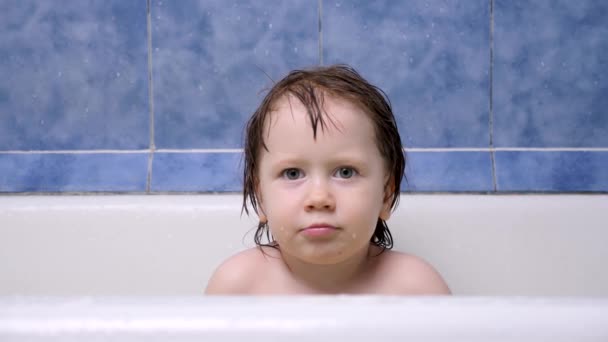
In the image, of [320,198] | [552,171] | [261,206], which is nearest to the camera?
[320,198]

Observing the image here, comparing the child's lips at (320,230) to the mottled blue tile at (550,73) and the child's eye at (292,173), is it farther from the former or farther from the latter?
the mottled blue tile at (550,73)

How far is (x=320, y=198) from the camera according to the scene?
0.72 metres

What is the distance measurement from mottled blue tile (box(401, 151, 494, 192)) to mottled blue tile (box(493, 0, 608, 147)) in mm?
72

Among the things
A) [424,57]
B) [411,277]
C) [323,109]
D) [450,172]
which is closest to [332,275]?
[411,277]

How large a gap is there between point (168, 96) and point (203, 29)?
0.17 m

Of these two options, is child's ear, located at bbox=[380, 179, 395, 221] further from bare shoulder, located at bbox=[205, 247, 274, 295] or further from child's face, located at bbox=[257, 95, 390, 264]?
bare shoulder, located at bbox=[205, 247, 274, 295]

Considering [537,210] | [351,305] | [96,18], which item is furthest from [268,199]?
[96,18]

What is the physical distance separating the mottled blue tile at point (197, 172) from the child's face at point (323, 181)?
494 mm

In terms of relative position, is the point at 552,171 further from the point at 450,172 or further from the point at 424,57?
the point at 424,57

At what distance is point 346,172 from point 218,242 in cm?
44

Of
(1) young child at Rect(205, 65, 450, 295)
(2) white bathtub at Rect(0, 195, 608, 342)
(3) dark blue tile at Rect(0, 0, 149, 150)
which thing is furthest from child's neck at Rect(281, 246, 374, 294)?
(3) dark blue tile at Rect(0, 0, 149, 150)

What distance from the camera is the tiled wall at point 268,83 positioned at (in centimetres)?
125

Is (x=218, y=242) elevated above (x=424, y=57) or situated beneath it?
situated beneath

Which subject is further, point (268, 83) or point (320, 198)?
point (268, 83)
